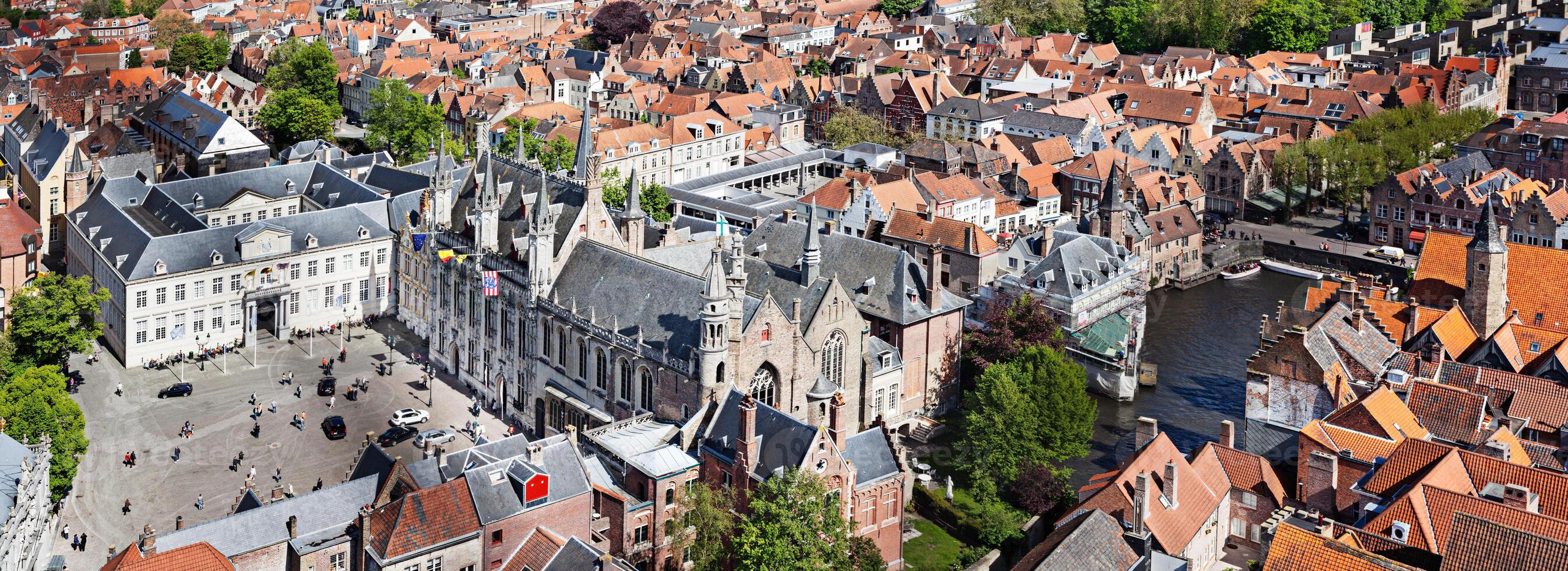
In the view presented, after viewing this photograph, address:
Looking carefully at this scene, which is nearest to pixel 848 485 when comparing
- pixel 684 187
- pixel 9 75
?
pixel 684 187

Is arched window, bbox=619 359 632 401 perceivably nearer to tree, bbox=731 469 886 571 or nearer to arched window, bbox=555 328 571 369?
arched window, bbox=555 328 571 369

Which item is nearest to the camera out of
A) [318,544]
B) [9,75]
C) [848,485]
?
[318,544]

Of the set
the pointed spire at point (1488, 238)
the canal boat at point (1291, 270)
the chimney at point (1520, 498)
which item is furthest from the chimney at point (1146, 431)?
the canal boat at point (1291, 270)

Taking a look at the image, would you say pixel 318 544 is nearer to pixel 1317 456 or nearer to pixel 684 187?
pixel 1317 456

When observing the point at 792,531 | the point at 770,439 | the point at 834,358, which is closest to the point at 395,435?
the point at 834,358

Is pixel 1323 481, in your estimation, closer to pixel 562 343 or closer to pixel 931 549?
pixel 931 549

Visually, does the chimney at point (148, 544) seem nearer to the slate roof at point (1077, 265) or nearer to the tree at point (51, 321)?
the tree at point (51, 321)
